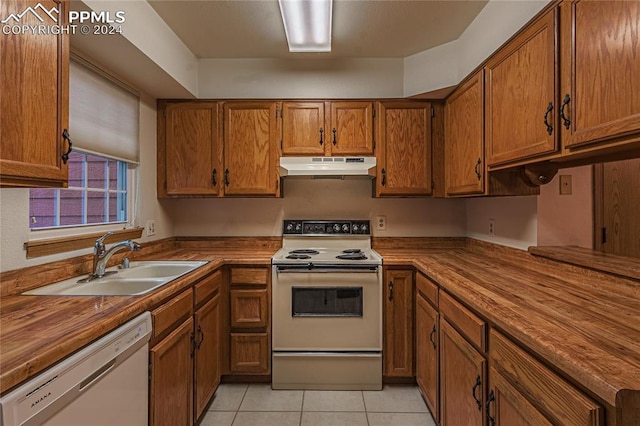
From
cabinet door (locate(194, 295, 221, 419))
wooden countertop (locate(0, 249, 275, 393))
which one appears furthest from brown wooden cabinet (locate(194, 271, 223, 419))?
wooden countertop (locate(0, 249, 275, 393))

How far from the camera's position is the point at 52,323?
3.51 feet

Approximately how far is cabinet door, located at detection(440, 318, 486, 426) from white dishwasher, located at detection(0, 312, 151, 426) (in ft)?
4.37

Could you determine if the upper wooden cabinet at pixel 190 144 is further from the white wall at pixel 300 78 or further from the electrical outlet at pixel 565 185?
the electrical outlet at pixel 565 185

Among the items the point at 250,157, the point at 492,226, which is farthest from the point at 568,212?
the point at 250,157

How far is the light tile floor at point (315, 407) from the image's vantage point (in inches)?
79.8

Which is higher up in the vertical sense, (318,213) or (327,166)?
(327,166)

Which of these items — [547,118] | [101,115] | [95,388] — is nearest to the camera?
[95,388]

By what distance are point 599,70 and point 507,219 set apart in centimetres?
124

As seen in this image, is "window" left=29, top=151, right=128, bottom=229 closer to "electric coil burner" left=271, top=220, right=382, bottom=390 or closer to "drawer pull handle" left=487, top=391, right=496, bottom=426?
"electric coil burner" left=271, top=220, right=382, bottom=390

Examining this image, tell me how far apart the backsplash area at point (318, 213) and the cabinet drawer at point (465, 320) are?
1.24 m

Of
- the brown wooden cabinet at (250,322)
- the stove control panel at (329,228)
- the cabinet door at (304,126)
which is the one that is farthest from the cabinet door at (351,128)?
the brown wooden cabinet at (250,322)

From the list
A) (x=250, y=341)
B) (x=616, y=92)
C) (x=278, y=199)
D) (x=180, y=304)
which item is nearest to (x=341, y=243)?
(x=278, y=199)

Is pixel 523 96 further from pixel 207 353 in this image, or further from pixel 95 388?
pixel 207 353

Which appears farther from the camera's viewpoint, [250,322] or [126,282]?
[250,322]
